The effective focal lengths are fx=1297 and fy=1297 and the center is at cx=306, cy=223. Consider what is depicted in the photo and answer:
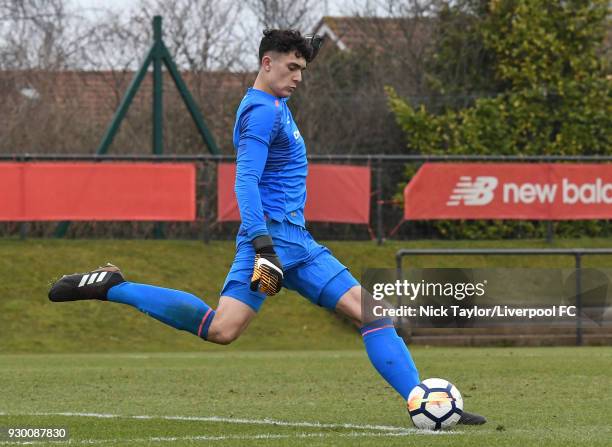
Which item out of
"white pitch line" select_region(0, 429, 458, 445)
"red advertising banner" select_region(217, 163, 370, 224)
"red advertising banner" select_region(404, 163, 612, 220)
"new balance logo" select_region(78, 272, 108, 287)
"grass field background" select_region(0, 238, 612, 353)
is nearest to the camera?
"white pitch line" select_region(0, 429, 458, 445)

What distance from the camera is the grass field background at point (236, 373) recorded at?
22.9 ft

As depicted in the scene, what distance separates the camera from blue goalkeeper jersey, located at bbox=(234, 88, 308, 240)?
691 centimetres

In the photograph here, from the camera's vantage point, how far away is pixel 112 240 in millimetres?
20359

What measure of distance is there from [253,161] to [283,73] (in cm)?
A: 56

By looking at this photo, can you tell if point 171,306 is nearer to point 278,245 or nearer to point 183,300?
point 183,300

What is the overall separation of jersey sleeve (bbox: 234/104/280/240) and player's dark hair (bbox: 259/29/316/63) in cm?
37

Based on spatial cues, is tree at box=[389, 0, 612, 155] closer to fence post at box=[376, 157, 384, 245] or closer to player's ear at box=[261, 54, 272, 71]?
fence post at box=[376, 157, 384, 245]

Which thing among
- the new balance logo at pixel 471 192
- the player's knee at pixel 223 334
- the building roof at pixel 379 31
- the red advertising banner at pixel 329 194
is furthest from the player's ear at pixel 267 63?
the building roof at pixel 379 31

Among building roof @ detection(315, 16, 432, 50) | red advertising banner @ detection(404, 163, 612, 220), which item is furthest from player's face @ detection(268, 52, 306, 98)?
building roof @ detection(315, 16, 432, 50)

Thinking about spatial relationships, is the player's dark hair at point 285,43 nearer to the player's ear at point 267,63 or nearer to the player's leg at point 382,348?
the player's ear at point 267,63

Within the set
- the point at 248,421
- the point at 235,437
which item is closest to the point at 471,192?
the point at 248,421

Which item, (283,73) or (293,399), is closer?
(283,73)

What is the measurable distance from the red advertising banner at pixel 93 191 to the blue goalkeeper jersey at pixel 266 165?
39.8 feet

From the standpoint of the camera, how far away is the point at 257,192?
22.7 feet
